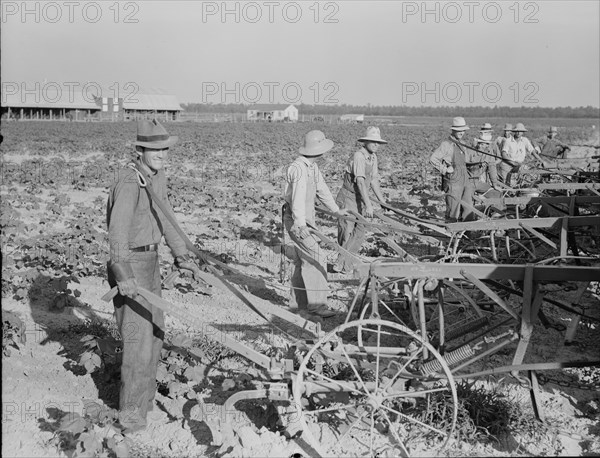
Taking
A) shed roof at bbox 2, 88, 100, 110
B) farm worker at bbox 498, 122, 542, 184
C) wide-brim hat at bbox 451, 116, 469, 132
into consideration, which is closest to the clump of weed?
wide-brim hat at bbox 451, 116, 469, 132

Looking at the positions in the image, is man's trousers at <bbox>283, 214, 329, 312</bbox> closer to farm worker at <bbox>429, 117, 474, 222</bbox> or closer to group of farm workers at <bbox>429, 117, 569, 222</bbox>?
group of farm workers at <bbox>429, 117, 569, 222</bbox>

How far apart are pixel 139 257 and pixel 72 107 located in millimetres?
68592

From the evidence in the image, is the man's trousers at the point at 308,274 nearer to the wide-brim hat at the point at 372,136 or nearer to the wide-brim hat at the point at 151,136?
the wide-brim hat at the point at 372,136

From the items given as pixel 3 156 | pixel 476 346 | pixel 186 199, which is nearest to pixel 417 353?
pixel 476 346

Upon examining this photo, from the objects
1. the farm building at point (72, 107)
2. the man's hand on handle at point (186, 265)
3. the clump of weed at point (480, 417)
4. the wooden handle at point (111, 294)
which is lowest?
the clump of weed at point (480, 417)

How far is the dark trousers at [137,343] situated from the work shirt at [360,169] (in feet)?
12.5

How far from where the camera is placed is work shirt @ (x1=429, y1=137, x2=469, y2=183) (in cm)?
991

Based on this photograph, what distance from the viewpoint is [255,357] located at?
4.34 metres

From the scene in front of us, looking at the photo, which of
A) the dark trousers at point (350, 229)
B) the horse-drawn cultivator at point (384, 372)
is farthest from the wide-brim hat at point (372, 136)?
the horse-drawn cultivator at point (384, 372)

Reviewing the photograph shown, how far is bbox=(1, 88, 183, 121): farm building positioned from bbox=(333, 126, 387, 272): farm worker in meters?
53.7

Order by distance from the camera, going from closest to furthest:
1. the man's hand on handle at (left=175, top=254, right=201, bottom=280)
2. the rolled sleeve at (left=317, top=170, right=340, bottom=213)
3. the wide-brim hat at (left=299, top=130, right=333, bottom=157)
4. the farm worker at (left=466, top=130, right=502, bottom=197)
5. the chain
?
1. the man's hand on handle at (left=175, top=254, right=201, bottom=280)
2. the chain
3. the wide-brim hat at (left=299, top=130, right=333, bottom=157)
4. the rolled sleeve at (left=317, top=170, right=340, bottom=213)
5. the farm worker at (left=466, top=130, right=502, bottom=197)

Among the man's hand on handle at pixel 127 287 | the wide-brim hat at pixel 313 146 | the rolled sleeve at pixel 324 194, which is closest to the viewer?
the man's hand on handle at pixel 127 287

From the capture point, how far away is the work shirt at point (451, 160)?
32.5 ft

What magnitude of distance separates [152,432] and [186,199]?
9753 millimetres
